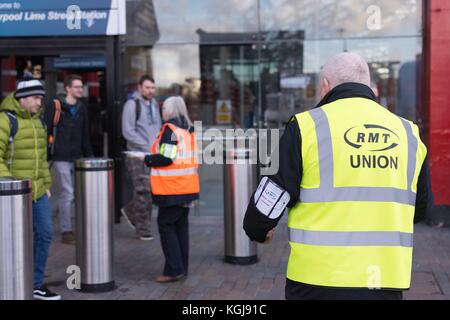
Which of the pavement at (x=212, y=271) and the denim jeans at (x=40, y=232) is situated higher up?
the denim jeans at (x=40, y=232)

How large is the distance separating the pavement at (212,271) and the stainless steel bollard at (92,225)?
15 cm

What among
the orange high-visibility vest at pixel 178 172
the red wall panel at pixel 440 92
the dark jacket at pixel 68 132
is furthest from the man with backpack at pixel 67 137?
the red wall panel at pixel 440 92

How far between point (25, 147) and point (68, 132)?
2.20m

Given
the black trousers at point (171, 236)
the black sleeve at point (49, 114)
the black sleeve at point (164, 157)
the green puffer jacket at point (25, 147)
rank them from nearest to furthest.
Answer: the green puffer jacket at point (25, 147) < the black sleeve at point (164, 157) < the black trousers at point (171, 236) < the black sleeve at point (49, 114)

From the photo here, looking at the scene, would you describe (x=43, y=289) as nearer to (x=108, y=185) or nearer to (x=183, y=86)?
(x=108, y=185)

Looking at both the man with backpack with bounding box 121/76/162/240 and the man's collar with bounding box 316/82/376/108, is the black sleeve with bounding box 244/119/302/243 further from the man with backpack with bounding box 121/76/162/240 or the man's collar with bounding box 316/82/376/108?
the man with backpack with bounding box 121/76/162/240

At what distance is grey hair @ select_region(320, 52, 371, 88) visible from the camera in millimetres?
2689

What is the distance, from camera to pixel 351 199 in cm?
254

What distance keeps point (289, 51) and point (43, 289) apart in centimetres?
528

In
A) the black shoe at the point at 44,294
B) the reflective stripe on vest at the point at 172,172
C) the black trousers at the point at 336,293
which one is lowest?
the black shoe at the point at 44,294

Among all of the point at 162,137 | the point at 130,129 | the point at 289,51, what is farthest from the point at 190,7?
the point at 162,137

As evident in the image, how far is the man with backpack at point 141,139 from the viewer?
752cm

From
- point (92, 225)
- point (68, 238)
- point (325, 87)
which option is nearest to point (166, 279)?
point (92, 225)

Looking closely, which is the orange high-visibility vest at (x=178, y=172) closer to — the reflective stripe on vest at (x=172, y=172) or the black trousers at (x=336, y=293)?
the reflective stripe on vest at (x=172, y=172)
